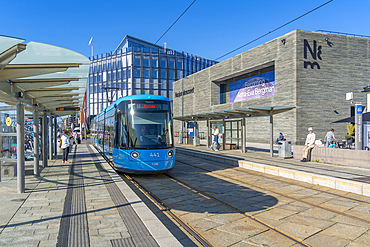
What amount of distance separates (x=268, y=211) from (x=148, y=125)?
4931mm

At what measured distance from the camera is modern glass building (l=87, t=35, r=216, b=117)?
5319 cm

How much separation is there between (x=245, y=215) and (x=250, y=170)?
5950 mm

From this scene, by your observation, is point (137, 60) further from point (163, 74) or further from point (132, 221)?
point (132, 221)

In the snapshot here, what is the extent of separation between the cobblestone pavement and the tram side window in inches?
56.4

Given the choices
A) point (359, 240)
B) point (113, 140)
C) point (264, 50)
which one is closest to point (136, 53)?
point (264, 50)

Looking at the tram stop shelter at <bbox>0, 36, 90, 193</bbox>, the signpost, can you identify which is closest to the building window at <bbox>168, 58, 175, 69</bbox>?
the signpost

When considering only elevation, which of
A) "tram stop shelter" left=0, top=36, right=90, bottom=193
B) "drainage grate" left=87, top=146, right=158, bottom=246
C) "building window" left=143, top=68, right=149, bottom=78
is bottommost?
"drainage grate" left=87, top=146, right=158, bottom=246

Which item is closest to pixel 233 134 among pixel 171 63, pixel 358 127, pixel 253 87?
pixel 253 87

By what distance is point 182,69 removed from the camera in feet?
185

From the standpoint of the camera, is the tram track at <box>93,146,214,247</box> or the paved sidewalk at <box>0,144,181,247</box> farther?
the tram track at <box>93,146,214,247</box>

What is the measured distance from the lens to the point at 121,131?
30.3 ft

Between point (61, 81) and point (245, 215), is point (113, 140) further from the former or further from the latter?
point (245, 215)

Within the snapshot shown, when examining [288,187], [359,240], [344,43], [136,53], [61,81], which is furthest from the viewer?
[136,53]

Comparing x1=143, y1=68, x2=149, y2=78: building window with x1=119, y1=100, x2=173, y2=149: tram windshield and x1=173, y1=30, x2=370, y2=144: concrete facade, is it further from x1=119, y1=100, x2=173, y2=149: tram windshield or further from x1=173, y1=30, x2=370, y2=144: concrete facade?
x1=119, y1=100, x2=173, y2=149: tram windshield
